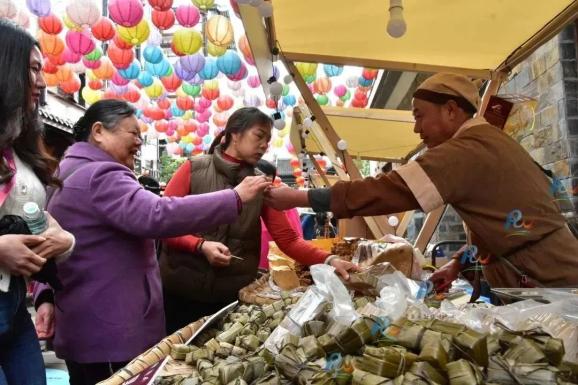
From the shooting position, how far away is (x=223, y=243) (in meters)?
2.37

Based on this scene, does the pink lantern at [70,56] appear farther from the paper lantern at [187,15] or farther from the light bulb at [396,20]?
the light bulb at [396,20]

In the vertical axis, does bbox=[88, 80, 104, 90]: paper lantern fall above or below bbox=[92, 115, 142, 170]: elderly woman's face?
above

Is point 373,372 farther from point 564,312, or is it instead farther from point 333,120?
point 333,120

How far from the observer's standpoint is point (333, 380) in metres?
1.03

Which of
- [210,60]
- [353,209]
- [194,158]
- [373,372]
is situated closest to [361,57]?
[194,158]

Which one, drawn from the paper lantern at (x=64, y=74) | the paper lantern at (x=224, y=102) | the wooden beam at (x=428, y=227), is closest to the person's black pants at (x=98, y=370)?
the wooden beam at (x=428, y=227)

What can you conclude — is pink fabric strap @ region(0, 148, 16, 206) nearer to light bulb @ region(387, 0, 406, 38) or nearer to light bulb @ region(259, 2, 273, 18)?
light bulb @ region(259, 2, 273, 18)

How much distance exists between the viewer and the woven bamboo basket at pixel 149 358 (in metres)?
1.29

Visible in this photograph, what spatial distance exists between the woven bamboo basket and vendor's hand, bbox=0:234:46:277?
15.6 inches

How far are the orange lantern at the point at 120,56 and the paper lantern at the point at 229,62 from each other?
4.18ft

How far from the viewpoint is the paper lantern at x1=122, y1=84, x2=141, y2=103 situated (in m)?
8.60

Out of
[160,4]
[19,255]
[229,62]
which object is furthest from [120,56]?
[19,255]

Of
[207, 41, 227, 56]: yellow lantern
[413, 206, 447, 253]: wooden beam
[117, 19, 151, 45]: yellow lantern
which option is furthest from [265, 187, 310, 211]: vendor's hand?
[117, 19, 151, 45]: yellow lantern

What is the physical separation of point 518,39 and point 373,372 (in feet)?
7.36
